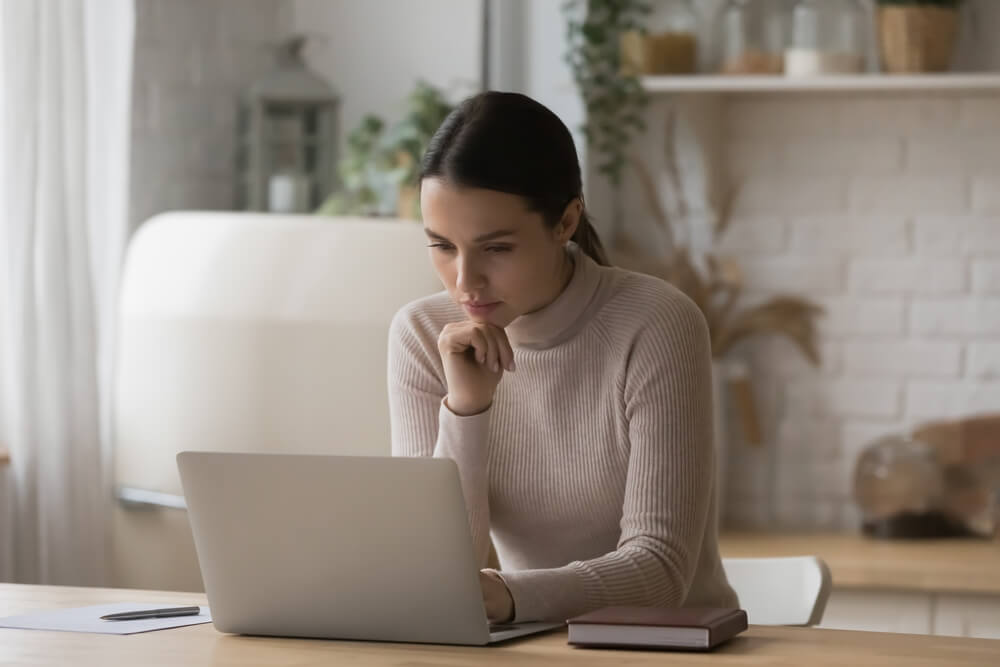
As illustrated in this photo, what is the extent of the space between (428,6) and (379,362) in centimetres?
114

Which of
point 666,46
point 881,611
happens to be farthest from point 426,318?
point 666,46

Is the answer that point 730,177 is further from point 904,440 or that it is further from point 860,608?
point 860,608

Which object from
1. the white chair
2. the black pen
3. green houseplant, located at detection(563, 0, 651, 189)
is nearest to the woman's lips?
the black pen

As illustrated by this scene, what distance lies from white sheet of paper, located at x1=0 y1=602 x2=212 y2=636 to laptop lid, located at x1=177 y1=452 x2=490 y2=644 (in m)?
0.09

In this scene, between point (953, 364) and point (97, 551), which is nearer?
point (97, 551)

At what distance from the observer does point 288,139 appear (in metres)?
3.44

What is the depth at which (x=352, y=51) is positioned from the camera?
3.58m

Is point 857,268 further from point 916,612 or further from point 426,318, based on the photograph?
point 426,318

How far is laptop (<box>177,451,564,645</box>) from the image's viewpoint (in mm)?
1405

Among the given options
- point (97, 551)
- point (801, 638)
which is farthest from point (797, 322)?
point (801, 638)

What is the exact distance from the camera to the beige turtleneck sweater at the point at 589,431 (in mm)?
1749

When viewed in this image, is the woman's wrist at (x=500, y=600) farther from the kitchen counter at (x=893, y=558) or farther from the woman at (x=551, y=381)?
the kitchen counter at (x=893, y=558)

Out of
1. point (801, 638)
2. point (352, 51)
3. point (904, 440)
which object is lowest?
point (904, 440)

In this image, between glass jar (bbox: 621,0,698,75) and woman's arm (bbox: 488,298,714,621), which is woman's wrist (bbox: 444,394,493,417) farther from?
glass jar (bbox: 621,0,698,75)
